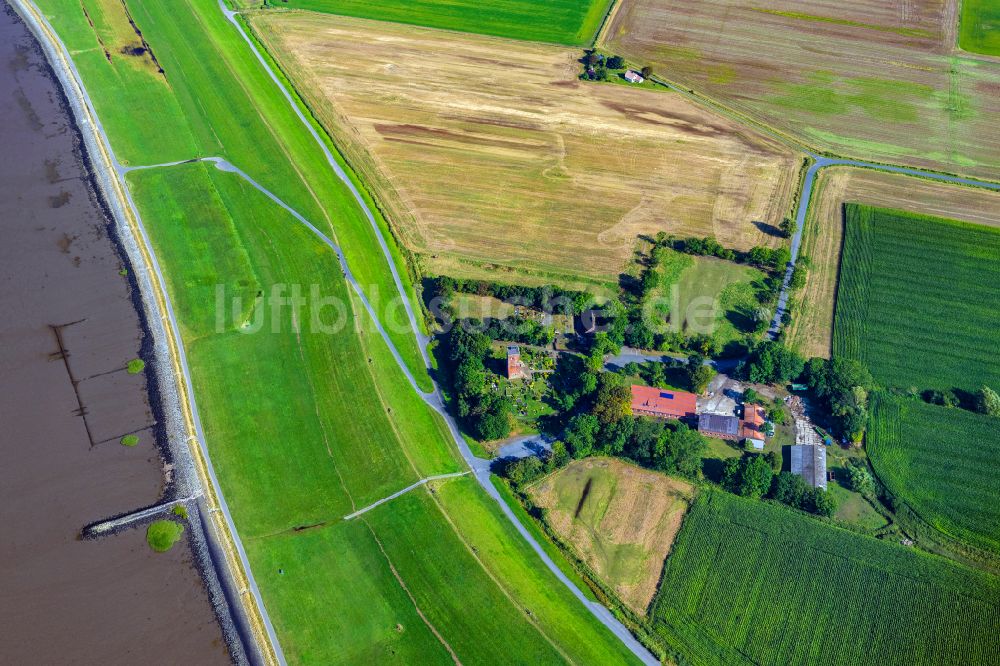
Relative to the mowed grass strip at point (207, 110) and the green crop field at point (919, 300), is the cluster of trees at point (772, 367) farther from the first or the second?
the mowed grass strip at point (207, 110)

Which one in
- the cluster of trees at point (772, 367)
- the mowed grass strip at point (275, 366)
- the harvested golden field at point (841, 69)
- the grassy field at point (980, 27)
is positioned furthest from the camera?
the grassy field at point (980, 27)

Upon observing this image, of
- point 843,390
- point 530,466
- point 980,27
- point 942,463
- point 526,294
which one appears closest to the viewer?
point 530,466

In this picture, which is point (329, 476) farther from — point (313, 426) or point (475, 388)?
point (475, 388)

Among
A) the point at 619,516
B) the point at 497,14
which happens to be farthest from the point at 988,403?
the point at 497,14

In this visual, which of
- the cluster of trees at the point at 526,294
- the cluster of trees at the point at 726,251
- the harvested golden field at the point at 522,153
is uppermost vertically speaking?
the harvested golden field at the point at 522,153

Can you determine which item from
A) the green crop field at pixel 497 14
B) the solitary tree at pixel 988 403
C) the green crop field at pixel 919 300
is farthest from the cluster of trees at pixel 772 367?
the green crop field at pixel 497 14

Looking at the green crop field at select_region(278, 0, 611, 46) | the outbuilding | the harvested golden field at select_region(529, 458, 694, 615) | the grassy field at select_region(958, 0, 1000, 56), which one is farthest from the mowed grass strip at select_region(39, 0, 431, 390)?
the grassy field at select_region(958, 0, 1000, 56)

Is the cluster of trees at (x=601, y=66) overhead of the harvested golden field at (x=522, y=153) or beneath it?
overhead

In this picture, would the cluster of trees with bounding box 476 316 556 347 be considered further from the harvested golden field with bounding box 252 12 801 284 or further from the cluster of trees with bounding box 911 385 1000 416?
the cluster of trees with bounding box 911 385 1000 416
